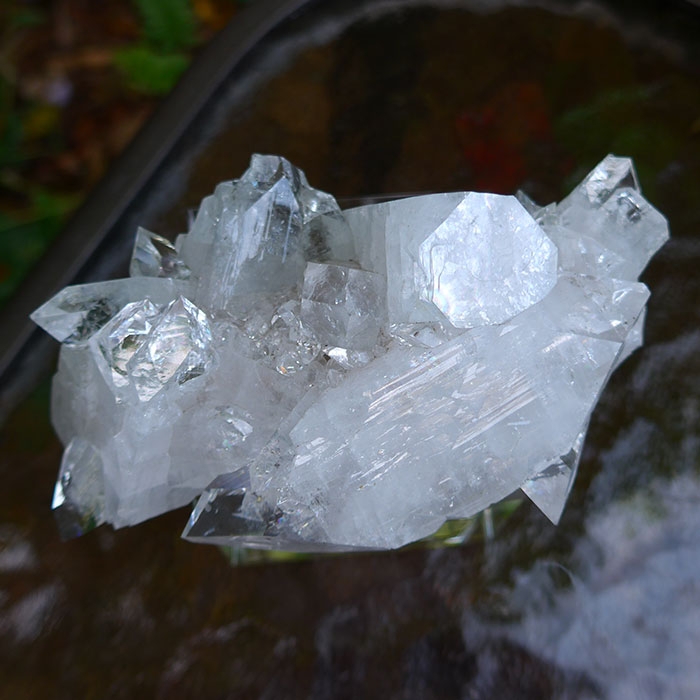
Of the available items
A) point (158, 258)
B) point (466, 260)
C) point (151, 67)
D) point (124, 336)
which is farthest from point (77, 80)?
point (466, 260)

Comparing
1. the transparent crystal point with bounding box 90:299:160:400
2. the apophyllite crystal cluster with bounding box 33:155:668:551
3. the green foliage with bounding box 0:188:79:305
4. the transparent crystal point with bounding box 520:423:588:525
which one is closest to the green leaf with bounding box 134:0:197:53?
the green foliage with bounding box 0:188:79:305

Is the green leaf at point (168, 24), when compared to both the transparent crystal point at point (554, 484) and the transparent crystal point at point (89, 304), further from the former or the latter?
the transparent crystal point at point (554, 484)

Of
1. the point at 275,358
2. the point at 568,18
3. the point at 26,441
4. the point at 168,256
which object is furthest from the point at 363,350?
the point at 568,18

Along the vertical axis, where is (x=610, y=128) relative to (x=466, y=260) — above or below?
below

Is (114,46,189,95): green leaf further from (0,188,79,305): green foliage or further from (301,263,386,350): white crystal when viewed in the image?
(301,263,386,350): white crystal

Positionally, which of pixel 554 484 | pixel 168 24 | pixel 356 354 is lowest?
pixel 554 484

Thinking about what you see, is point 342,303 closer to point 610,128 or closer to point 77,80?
point 610,128
